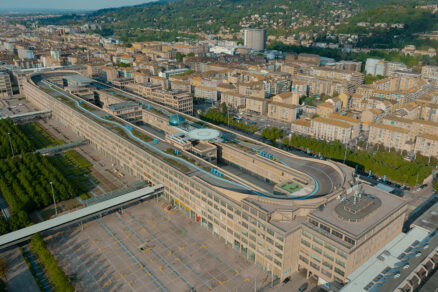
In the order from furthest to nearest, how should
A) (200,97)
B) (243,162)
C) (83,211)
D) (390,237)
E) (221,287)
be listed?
(200,97) → (243,162) → (83,211) → (390,237) → (221,287)

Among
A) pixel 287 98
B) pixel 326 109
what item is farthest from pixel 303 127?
pixel 287 98

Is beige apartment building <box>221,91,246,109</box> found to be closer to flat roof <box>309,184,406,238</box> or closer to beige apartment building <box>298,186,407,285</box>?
flat roof <box>309,184,406,238</box>

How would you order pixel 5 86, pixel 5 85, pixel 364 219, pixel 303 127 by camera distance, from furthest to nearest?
pixel 5 86 < pixel 5 85 < pixel 303 127 < pixel 364 219

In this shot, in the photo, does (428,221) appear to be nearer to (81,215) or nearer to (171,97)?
(81,215)

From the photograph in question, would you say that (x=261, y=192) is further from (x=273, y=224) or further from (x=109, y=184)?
(x=109, y=184)

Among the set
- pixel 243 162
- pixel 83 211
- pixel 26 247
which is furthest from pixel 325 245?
pixel 26 247

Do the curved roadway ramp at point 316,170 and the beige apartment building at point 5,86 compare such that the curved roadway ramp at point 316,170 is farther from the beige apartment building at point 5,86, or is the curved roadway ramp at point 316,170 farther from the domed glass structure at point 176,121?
the beige apartment building at point 5,86

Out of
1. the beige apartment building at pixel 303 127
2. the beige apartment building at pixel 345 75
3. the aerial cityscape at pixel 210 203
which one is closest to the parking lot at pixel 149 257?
the aerial cityscape at pixel 210 203
